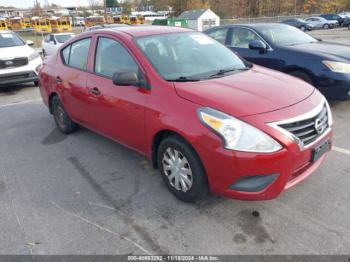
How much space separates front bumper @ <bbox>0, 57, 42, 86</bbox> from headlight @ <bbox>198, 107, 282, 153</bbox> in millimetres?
7748

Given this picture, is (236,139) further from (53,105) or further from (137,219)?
(53,105)

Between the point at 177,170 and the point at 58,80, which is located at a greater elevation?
the point at 58,80

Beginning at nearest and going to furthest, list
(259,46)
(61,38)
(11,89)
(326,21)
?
(259,46) → (11,89) → (61,38) → (326,21)

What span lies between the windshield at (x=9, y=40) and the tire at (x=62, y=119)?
18.1 ft

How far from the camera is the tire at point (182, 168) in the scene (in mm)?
2931

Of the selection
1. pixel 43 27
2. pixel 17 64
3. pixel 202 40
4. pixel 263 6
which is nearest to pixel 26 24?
pixel 43 27

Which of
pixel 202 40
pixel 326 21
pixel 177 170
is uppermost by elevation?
pixel 202 40

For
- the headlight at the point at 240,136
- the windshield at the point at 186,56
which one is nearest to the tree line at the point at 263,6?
the windshield at the point at 186,56

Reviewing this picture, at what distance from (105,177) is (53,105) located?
2.24m

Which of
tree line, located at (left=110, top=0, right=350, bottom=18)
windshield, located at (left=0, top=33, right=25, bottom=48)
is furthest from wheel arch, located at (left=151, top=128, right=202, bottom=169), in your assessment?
tree line, located at (left=110, top=0, right=350, bottom=18)

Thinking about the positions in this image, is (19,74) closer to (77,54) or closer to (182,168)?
(77,54)

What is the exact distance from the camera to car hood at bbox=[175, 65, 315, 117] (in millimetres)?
2799

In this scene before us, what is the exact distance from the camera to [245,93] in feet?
9.94

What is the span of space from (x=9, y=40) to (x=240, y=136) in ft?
31.1
